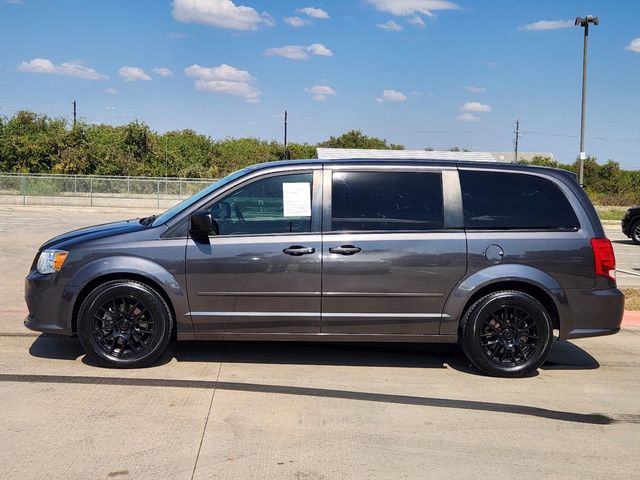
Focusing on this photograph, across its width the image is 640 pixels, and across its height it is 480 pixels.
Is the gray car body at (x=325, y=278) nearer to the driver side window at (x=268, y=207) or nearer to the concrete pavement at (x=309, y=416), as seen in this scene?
the driver side window at (x=268, y=207)

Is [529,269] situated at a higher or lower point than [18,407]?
higher

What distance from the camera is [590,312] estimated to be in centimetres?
566

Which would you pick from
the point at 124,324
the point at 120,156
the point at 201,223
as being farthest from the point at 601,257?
the point at 120,156

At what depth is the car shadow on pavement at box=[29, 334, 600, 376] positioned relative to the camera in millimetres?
6066

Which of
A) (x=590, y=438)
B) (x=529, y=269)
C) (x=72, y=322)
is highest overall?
(x=529, y=269)

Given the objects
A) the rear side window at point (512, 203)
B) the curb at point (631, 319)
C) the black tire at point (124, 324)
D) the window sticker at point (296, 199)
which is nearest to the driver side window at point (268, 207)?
the window sticker at point (296, 199)

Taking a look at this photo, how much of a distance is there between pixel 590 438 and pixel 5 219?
2229 centimetres

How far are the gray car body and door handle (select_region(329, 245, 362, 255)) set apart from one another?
0.04 meters

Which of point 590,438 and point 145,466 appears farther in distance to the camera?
point 590,438

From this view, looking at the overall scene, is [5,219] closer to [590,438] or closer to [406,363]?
[406,363]

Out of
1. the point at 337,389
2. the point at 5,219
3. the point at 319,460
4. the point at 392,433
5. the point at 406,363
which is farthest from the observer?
the point at 5,219

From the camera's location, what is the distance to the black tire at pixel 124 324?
5.50 m

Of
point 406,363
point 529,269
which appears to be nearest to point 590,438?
point 529,269

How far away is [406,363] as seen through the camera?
6.12 meters
